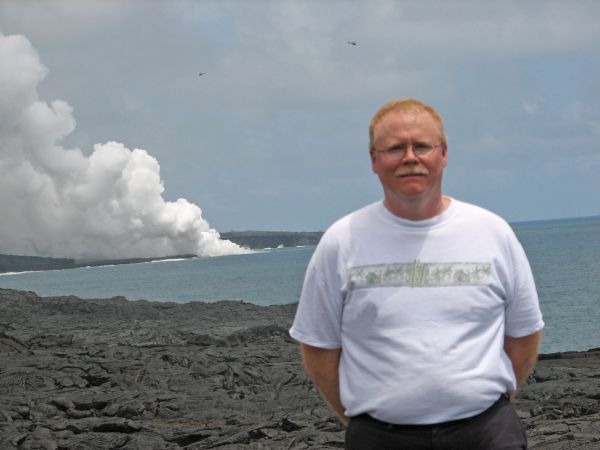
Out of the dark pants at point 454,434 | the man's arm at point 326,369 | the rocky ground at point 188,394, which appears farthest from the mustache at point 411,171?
the rocky ground at point 188,394

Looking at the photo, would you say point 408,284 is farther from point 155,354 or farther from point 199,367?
point 155,354

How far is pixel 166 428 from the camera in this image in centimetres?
1230

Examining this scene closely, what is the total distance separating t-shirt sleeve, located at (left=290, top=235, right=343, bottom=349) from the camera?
3.21m

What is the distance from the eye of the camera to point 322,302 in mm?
3223

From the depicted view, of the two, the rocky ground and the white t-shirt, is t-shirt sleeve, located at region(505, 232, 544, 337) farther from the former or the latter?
the rocky ground

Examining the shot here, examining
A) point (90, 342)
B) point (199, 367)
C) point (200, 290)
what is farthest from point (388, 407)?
point (200, 290)

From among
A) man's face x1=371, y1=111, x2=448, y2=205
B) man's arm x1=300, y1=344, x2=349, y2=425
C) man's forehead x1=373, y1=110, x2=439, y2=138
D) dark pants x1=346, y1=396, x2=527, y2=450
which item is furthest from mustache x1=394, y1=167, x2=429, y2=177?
dark pants x1=346, y1=396, x2=527, y2=450

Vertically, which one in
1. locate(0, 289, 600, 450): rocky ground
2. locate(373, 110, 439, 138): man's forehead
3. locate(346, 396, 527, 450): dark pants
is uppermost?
locate(373, 110, 439, 138): man's forehead

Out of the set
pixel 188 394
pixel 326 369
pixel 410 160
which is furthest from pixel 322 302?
pixel 188 394

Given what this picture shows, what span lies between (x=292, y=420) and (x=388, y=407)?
8.88 m

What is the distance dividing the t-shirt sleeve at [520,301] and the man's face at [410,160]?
310 mm

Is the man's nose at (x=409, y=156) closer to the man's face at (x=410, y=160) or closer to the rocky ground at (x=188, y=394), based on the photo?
the man's face at (x=410, y=160)

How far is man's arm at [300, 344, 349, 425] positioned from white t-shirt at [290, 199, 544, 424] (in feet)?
0.22

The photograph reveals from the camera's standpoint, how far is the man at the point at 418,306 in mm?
3080
